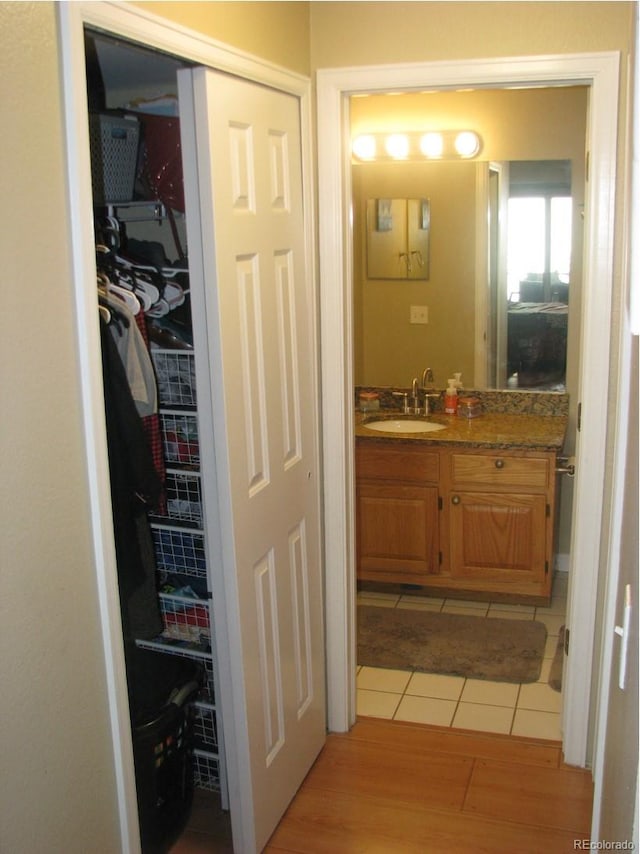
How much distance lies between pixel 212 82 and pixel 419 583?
2.69m

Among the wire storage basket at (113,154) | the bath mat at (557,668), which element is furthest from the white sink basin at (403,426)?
the wire storage basket at (113,154)

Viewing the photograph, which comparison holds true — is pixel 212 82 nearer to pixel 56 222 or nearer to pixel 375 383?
pixel 56 222

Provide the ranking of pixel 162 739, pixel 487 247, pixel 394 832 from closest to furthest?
pixel 162 739 < pixel 394 832 < pixel 487 247

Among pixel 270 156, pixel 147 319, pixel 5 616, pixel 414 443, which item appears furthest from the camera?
pixel 414 443

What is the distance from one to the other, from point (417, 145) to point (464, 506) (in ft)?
5.52

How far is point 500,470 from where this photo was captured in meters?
3.83

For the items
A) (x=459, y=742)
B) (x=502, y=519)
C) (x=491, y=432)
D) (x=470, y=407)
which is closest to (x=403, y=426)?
(x=470, y=407)

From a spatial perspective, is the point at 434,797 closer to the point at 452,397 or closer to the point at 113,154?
the point at 452,397

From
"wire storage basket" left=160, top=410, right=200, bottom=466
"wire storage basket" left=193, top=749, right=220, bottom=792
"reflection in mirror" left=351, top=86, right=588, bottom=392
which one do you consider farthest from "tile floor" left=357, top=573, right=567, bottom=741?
"reflection in mirror" left=351, top=86, right=588, bottom=392

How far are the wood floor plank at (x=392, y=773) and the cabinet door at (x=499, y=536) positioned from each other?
1186mm

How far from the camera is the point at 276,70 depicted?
2.38m

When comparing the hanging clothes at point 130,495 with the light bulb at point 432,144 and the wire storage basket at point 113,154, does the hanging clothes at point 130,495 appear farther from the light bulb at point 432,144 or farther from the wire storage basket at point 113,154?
the light bulb at point 432,144

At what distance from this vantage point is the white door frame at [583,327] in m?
2.51

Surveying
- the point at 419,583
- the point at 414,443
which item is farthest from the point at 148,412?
the point at 419,583
